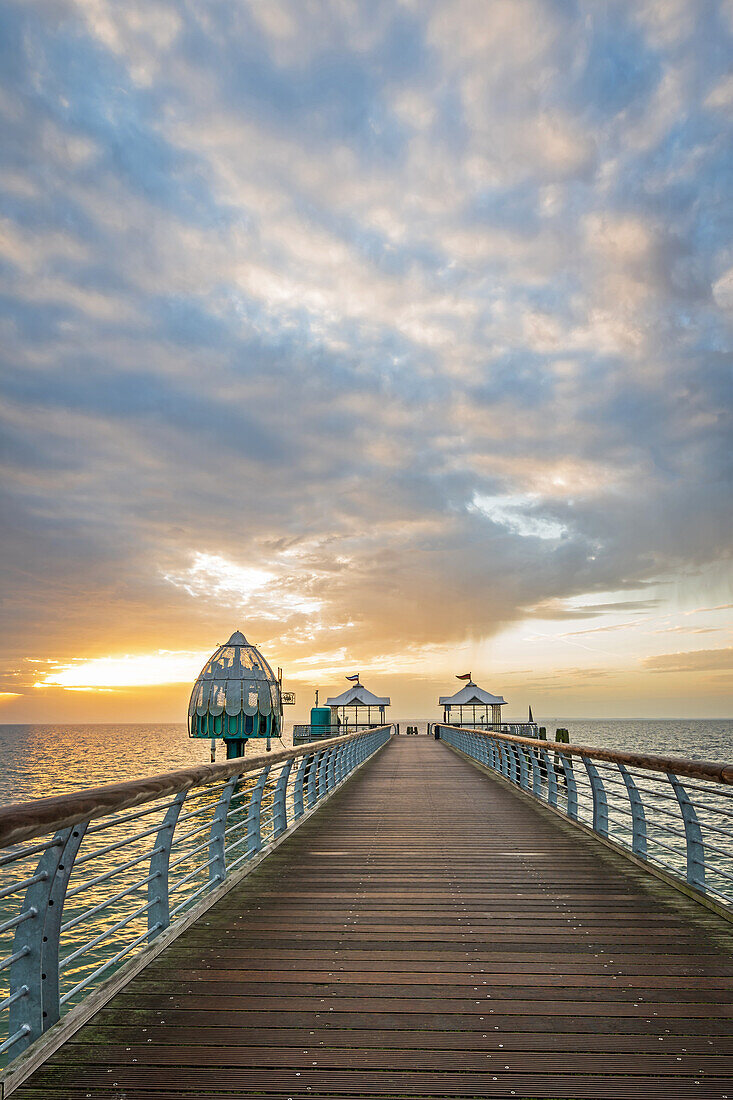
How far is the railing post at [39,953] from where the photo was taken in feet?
10.4

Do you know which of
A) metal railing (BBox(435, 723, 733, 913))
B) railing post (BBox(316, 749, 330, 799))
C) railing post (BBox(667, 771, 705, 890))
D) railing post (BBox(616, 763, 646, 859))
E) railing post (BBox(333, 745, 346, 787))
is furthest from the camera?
railing post (BBox(333, 745, 346, 787))

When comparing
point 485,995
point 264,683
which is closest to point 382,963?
point 485,995

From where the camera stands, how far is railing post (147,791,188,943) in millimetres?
4688

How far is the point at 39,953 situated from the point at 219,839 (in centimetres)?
276

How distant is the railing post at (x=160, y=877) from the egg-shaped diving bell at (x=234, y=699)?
3543cm

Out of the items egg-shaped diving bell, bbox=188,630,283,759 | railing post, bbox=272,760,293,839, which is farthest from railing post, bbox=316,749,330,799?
egg-shaped diving bell, bbox=188,630,283,759

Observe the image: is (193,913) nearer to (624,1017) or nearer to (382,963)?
(382,963)

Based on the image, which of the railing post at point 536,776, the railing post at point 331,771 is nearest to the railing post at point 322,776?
the railing post at point 331,771

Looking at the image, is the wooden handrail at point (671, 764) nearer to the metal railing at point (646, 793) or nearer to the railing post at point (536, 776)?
the metal railing at point (646, 793)

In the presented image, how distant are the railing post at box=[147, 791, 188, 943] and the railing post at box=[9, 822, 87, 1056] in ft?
4.33

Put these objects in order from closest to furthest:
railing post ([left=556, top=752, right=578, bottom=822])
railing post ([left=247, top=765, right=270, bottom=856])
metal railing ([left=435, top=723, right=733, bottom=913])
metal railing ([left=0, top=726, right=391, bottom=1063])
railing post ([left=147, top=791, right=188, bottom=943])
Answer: metal railing ([left=0, top=726, right=391, bottom=1063])
railing post ([left=147, top=791, right=188, bottom=943])
metal railing ([left=435, top=723, right=733, bottom=913])
railing post ([left=247, top=765, right=270, bottom=856])
railing post ([left=556, top=752, right=578, bottom=822])

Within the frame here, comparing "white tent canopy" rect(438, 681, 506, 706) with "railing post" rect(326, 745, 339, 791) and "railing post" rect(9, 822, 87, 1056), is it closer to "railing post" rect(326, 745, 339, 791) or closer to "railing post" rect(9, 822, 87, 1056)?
"railing post" rect(326, 745, 339, 791)

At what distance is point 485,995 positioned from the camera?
381cm

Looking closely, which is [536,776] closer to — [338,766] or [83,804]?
[338,766]
